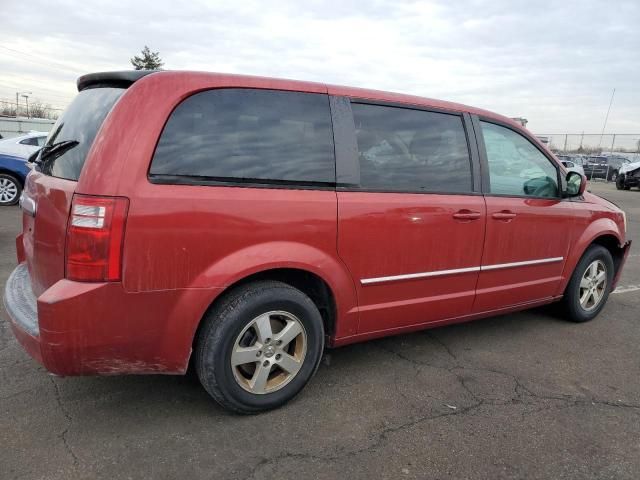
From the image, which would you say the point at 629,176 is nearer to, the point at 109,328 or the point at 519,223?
the point at 519,223

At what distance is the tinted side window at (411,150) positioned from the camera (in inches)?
119

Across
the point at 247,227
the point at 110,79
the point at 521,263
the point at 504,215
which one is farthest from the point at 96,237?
the point at 521,263

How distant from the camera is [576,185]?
415cm

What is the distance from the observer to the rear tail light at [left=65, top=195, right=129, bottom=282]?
2238 mm

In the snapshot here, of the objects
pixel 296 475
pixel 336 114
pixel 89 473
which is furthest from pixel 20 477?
pixel 336 114

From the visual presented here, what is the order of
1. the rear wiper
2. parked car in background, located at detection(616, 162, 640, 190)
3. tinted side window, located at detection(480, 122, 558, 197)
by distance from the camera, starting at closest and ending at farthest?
the rear wiper → tinted side window, located at detection(480, 122, 558, 197) → parked car in background, located at detection(616, 162, 640, 190)

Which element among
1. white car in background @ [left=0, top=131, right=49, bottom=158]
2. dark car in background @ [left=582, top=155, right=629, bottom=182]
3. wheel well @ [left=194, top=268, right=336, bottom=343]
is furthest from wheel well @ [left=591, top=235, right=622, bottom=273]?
dark car in background @ [left=582, top=155, right=629, bottom=182]

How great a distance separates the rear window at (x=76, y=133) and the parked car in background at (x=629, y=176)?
913 inches

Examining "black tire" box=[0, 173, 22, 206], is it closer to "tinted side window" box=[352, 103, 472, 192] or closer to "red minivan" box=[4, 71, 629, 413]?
"red minivan" box=[4, 71, 629, 413]

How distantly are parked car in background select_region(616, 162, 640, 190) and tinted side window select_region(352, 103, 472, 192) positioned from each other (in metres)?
21.3

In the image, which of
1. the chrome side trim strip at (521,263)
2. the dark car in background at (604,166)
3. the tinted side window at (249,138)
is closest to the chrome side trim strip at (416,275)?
the chrome side trim strip at (521,263)

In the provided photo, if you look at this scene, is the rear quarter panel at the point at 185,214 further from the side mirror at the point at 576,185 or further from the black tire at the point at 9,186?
the black tire at the point at 9,186

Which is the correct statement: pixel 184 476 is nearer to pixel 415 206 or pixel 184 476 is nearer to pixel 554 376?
pixel 415 206

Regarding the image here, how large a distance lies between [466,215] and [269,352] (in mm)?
1581
